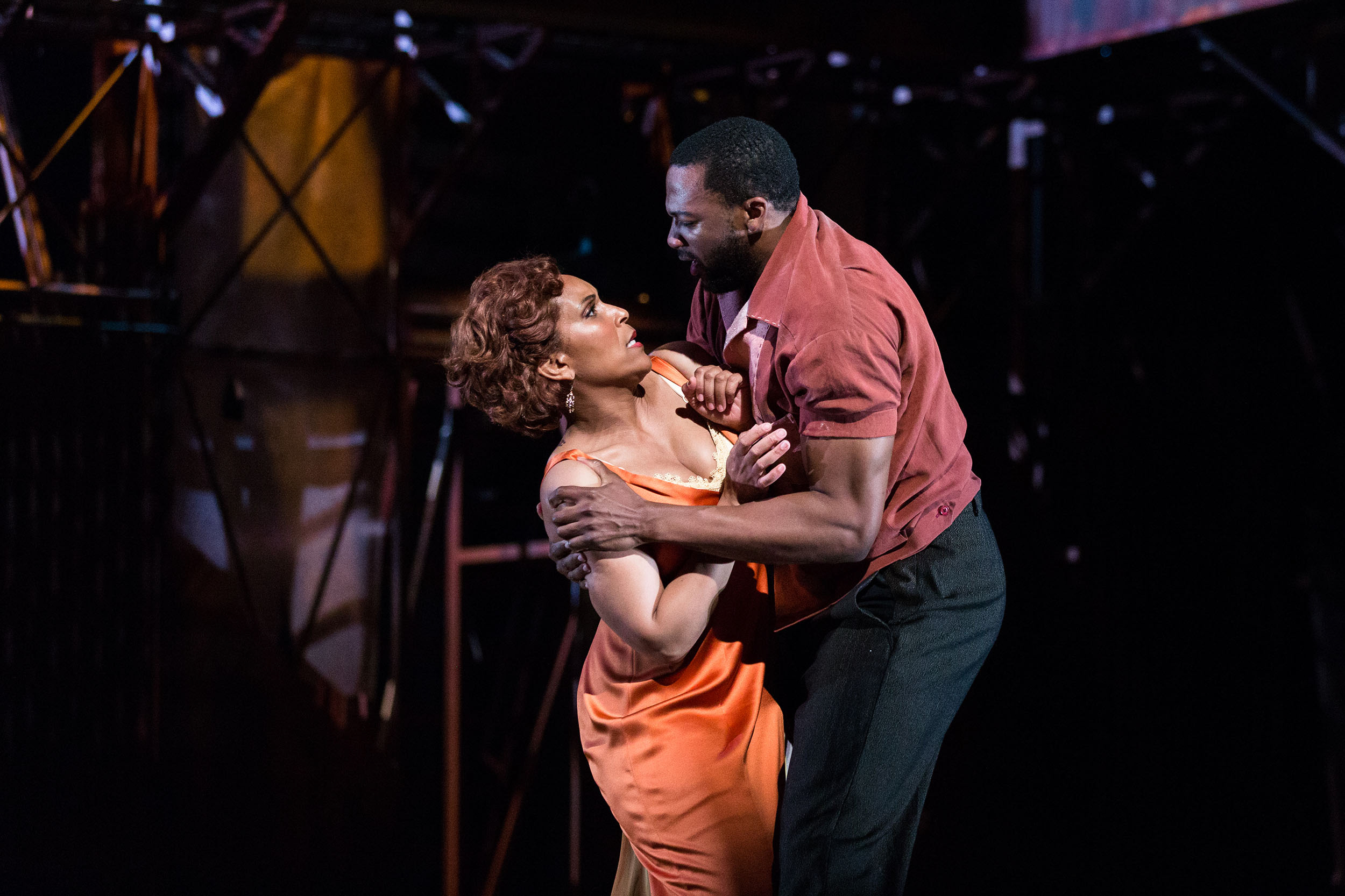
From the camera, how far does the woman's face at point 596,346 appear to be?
7.50ft

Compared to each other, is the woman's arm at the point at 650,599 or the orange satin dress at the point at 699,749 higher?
the woman's arm at the point at 650,599

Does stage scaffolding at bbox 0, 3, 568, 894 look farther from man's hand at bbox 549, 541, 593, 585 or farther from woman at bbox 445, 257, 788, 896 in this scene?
man's hand at bbox 549, 541, 593, 585

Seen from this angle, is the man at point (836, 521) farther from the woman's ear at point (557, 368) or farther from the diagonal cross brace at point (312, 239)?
the diagonal cross brace at point (312, 239)

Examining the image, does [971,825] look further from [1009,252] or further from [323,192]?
[323,192]

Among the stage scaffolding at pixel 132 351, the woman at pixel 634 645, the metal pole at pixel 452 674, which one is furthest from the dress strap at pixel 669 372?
the metal pole at pixel 452 674

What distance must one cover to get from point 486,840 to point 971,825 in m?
2.13

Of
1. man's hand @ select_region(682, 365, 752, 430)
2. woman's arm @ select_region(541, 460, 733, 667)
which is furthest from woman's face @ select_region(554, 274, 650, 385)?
woman's arm @ select_region(541, 460, 733, 667)

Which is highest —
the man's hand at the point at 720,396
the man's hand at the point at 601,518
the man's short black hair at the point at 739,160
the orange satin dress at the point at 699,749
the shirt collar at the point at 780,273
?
the man's short black hair at the point at 739,160

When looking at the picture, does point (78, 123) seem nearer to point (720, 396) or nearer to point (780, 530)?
point (720, 396)

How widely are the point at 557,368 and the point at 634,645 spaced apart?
521 mm

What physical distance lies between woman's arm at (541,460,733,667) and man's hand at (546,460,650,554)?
0.12 feet

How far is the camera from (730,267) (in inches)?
85.6

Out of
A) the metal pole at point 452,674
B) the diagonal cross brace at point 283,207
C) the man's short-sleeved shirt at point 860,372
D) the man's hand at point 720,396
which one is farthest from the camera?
the metal pole at point 452,674

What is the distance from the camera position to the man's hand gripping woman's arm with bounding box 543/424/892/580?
1986 mm
